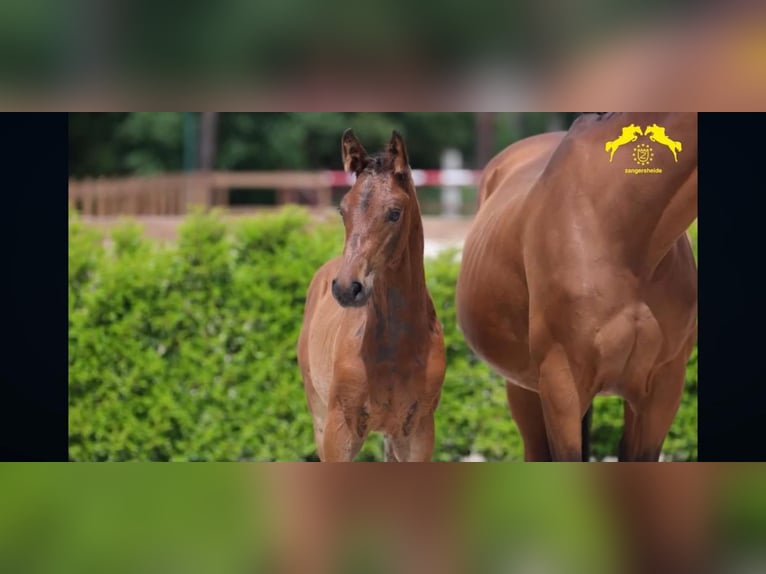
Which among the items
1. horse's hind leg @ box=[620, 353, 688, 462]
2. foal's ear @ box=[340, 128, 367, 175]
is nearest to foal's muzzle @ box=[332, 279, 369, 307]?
foal's ear @ box=[340, 128, 367, 175]

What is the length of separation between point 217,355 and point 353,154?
2544mm

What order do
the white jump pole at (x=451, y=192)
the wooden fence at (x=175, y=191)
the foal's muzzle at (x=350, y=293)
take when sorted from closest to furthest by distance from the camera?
the foal's muzzle at (x=350, y=293) → the wooden fence at (x=175, y=191) → the white jump pole at (x=451, y=192)

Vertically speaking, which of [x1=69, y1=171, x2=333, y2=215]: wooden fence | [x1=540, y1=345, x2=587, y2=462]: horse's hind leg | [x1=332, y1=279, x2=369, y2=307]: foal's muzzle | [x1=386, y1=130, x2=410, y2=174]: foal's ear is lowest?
[x1=540, y1=345, x2=587, y2=462]: horse's hind leg

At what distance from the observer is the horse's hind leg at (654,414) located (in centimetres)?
450

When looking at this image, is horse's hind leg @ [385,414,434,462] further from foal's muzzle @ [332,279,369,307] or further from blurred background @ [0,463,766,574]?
foal's muzzle @ [332,279,369,307]

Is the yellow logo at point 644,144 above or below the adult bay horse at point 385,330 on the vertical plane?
above

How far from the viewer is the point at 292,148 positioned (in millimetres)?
11883

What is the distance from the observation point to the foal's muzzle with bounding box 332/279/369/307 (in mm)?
3896

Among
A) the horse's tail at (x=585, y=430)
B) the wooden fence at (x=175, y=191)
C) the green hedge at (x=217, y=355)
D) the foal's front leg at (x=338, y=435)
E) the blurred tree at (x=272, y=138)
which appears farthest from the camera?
the blurred tree at (x=272, y=138)

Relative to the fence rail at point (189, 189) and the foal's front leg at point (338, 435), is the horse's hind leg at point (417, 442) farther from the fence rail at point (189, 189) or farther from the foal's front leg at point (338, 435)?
the fence rail at point (189, 189)

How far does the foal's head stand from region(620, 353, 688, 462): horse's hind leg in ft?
3.99

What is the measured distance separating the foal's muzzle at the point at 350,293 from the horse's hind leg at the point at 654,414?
4.19 feet

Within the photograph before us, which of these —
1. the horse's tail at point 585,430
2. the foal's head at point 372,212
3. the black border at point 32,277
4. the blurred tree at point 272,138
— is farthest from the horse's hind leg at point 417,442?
the blurred tree at point 272,138
